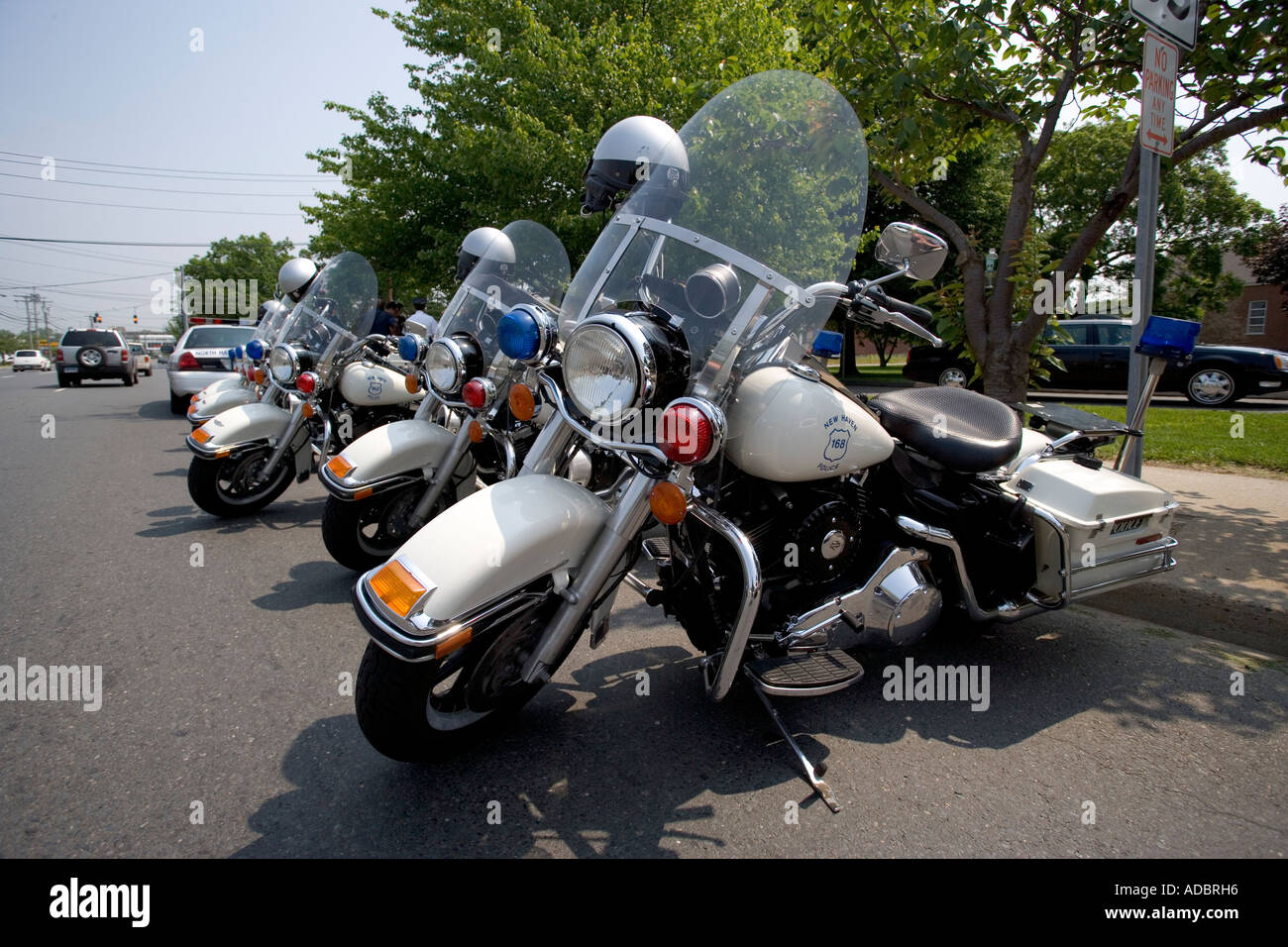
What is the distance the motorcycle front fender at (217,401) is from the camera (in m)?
6.23

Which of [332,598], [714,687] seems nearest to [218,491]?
[332,598]

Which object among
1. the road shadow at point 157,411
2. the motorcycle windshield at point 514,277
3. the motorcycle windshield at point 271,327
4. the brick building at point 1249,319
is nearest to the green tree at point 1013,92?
the motorcycle windshield at point 514,277

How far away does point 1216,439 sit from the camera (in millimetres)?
8570

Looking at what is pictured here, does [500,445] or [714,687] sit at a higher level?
[500,445]

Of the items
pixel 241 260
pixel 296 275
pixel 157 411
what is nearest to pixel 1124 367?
pixel 296 275

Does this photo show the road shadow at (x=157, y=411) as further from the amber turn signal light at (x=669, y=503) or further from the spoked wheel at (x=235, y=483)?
the amber turn signal light at (x=669, y=503)

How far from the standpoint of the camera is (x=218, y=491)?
17.9 ft

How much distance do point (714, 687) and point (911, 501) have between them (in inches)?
47.8

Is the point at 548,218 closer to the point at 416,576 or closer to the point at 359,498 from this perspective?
the point at 359,498

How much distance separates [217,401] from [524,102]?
6616 millimetres

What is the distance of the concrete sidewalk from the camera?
369cm

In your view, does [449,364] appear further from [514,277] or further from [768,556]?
[768,556]

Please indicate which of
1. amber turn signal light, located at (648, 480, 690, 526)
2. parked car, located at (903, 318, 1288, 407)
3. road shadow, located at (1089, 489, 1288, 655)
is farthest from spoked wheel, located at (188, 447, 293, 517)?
parked car, located at (903, 318, 1288, 407)

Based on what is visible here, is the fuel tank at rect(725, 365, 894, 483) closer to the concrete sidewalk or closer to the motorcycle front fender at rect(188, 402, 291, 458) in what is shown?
the concrete sidewalk
